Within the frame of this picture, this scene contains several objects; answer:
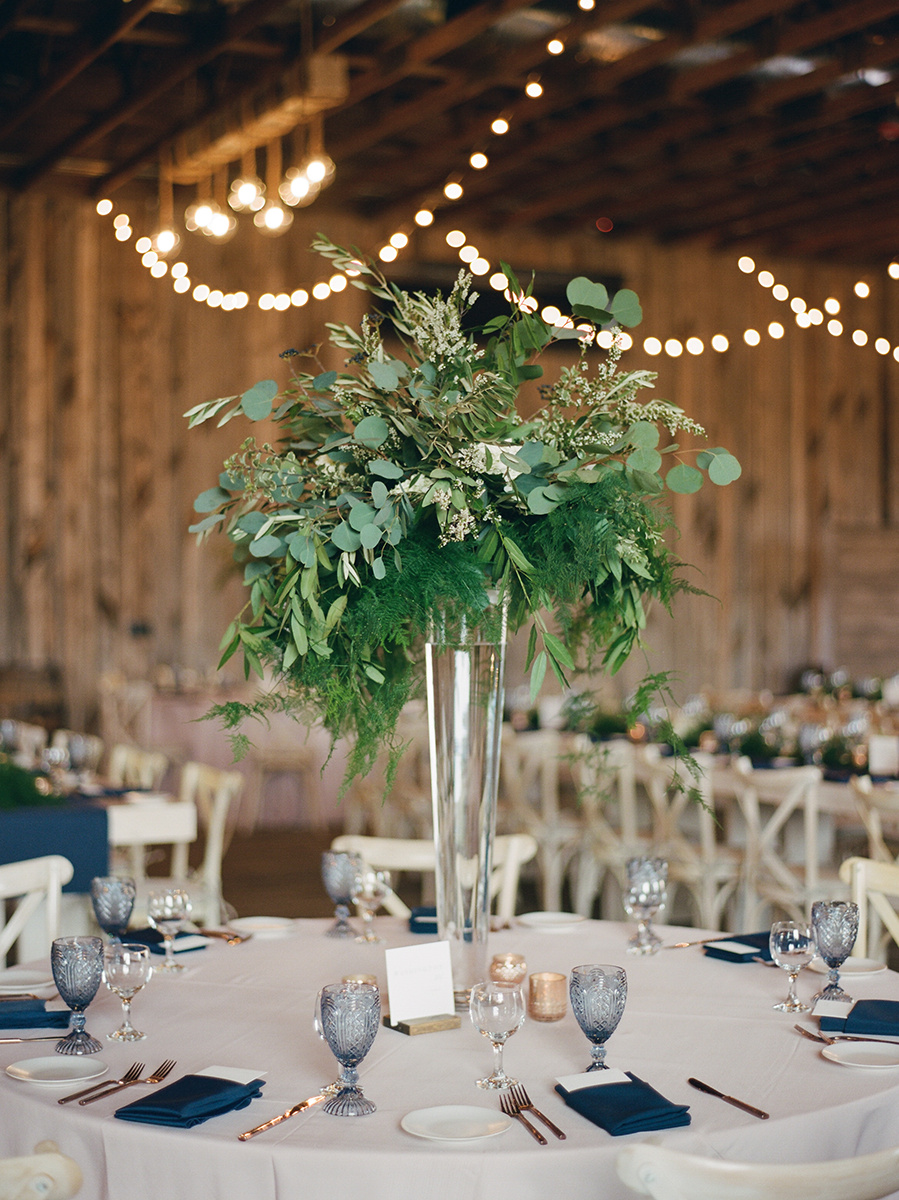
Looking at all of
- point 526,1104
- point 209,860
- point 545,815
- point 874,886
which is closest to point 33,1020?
point 526,1104

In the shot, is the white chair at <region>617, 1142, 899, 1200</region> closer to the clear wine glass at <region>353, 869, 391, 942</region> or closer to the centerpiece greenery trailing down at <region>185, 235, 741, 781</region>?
the centerpiece greenery trailing down at <region>185, 235, 741, 781</region>

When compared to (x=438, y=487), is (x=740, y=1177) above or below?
below

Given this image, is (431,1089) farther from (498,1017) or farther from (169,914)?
(169,914)

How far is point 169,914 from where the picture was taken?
2.62 m

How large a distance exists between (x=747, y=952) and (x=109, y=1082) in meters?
1.28

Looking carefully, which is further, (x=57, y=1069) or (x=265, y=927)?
(x=265, y=927)

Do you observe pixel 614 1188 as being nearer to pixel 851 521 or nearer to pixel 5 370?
pixel 5 370

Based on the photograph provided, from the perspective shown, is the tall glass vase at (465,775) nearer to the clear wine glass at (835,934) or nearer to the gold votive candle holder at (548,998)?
the gold votive candle holder at (548,998)

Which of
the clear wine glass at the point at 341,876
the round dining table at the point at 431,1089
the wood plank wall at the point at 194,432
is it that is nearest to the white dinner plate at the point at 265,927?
the clear wine glass at the point at 341,876

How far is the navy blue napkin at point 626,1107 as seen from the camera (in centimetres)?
168

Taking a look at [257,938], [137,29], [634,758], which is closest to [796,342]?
[137,29]

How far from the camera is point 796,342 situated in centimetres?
1339

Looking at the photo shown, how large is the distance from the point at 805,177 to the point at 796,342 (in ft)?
8.56

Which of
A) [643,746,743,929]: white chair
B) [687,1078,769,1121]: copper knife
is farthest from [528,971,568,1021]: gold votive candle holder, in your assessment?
[643,746,743,929]: white chair
